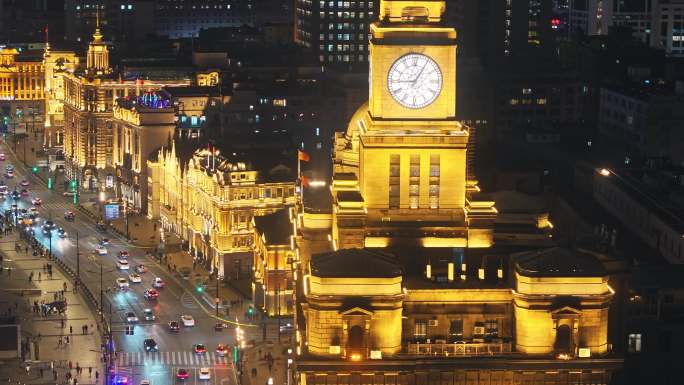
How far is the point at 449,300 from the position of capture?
406ft

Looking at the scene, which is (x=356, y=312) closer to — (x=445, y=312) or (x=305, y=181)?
(x=445, y=312)

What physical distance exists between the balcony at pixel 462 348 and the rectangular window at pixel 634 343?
2248 cm

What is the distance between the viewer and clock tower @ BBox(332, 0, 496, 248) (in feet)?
436

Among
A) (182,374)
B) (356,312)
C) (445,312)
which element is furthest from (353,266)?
(182,374)

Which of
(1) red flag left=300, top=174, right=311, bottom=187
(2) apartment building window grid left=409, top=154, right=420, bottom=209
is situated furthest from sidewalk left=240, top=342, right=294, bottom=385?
(2) apartment building window grid left=409, top=154, right=420, bottom=209

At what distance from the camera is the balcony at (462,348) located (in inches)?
4838

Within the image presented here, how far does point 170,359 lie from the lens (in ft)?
598

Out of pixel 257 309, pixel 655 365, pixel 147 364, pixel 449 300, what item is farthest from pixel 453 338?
pixel 257 309

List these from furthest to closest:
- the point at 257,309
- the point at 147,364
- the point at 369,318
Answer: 1. the point at 257,309
2. the point at 147,364
3. the point at 369,318

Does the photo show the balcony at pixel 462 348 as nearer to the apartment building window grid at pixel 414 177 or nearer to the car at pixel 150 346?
the apartment building window grid at pixel 414 177

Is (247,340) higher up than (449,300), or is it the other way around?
(449,300)

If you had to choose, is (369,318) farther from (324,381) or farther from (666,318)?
(666,318)

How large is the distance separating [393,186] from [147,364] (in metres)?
52.6

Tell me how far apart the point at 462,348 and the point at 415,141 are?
644 inches
